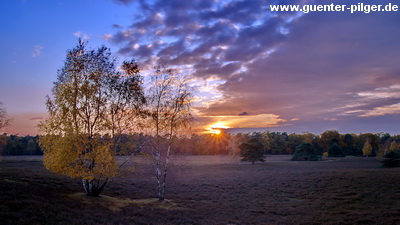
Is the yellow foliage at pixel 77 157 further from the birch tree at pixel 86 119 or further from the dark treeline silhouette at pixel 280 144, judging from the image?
the dark treeline silhouette at pixel 280 144

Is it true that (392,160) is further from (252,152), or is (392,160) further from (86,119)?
(86,119)

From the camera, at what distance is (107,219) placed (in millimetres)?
16516

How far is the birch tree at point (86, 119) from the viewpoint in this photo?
73.5 feet

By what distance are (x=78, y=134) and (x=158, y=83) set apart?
10316mm

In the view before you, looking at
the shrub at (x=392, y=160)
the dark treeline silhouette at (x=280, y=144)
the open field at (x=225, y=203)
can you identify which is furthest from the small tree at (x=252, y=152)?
the open field at (x=225, y=203)

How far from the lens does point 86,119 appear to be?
2506cm

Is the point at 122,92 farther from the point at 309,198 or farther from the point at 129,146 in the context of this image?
the point at 309,198

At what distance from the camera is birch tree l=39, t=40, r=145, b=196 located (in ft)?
73.5

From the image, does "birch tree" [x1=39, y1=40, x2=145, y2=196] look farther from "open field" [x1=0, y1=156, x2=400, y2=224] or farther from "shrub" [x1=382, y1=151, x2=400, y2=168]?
"shrub" [x1=382, y1=151, x2=400, y2=168]

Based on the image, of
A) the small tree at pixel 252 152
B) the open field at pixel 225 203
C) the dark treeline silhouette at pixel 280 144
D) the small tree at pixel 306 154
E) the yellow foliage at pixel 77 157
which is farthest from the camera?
the dark treeline silhouette at pixel 280 144

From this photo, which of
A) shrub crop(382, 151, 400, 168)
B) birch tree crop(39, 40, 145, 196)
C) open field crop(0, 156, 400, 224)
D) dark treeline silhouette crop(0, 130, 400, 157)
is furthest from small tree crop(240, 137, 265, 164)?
birch tree crop(39, 40, 145, 196)

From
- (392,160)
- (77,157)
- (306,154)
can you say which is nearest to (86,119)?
(77,157)

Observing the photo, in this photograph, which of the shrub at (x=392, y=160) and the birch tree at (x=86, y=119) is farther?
the shrub at (x=392, y=160)

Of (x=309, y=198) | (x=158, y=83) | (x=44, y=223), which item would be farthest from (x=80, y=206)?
(x=309, y=198)
